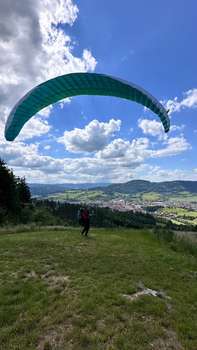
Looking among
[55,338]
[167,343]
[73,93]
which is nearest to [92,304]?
[55,338]

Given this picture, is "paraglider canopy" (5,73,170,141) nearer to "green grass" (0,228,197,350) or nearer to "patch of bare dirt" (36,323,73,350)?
"green grass" (0,228,197,350)

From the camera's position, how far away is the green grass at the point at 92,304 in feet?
20.6

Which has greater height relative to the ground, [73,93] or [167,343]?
[73,93]

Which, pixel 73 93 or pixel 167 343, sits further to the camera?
pixel 73 93

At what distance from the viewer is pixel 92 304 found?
773 centimetres

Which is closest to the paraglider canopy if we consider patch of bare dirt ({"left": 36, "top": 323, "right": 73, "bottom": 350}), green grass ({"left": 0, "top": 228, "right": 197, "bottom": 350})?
green grass ({"left": 0, "top": 228, "right": 197, "bottom": 350})

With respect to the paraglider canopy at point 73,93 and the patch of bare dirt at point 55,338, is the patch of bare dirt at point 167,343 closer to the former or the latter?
the patch of bare dirt at point 55,338

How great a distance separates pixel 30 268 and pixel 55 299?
3.39 meters

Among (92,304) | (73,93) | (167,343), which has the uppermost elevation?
(73,93)

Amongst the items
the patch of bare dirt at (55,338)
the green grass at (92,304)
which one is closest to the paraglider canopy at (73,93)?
the green grass at (92,304)

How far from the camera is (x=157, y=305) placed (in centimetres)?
796

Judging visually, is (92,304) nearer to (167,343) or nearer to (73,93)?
(167,343)

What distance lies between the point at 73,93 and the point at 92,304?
13.2 meters

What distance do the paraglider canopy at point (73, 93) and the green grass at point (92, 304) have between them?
7.81 meters
